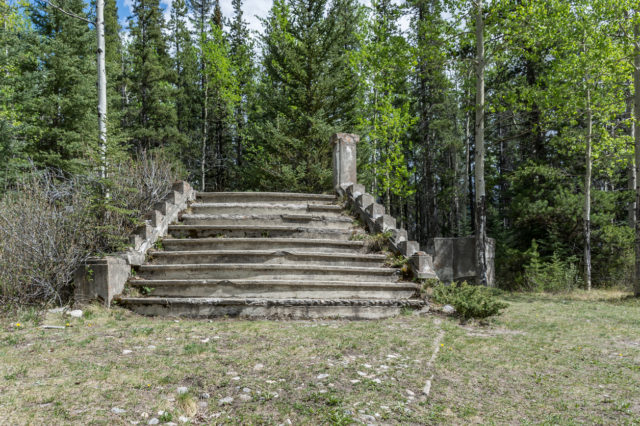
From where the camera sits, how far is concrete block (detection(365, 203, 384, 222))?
8.10 m

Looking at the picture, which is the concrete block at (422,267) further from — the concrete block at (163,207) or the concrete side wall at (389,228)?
the concrete block at (163,207)

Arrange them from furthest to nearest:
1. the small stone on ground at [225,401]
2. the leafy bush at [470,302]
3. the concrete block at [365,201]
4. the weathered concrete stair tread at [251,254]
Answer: the concrete block at [365,201] → the weathered concrete stair tread at [251,254] → the leafy bush at [470,302] → the small stone on ground at [225,401]

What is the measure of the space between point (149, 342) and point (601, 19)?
12930 millimetres

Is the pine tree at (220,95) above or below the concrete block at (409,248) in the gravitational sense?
above

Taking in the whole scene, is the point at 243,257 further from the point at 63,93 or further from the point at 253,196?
the point at 63,93

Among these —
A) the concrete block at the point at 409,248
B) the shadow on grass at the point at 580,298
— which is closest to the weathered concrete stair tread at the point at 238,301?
the concrete block at the point at 409,248

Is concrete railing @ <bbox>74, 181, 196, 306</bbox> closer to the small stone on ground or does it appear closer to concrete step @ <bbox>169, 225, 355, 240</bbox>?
concrete step @ <bbox>169, 225, 355, 240</bbox>

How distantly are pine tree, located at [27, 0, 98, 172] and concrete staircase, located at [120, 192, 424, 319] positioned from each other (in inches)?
453

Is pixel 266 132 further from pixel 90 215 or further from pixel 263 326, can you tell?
pixel 263 326

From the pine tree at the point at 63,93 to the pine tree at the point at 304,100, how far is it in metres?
7.52

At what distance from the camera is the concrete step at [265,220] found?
7.78 m

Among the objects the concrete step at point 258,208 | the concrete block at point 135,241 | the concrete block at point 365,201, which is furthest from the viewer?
the concrete block at point 365,201

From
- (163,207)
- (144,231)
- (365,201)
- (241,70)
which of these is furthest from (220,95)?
(144,231)

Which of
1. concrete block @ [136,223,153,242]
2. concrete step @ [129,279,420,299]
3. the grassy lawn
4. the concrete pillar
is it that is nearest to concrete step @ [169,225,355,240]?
concrete block @ [136,223,153,242]
